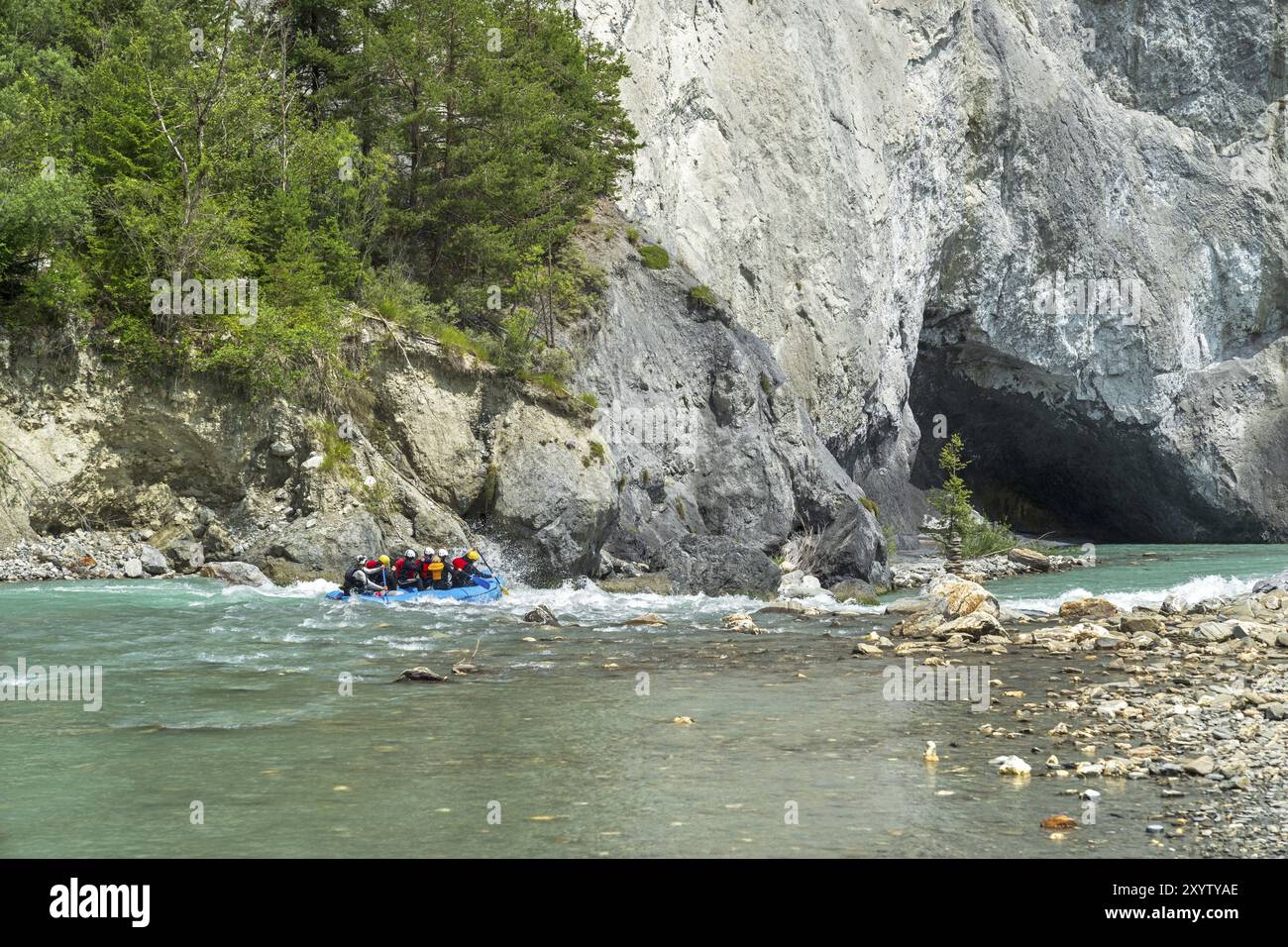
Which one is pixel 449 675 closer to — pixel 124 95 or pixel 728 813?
pixel 728 813

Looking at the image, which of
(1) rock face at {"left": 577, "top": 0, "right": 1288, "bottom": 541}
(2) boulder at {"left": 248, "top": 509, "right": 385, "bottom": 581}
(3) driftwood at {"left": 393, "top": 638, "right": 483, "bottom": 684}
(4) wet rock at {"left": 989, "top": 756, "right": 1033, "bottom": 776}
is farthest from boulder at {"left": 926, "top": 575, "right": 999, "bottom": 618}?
(1) rock face at {"left": 577, "top": 0, "right": 1288, "bottom": 541}

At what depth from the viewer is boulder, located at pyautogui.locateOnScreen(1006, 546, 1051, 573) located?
44.4 m

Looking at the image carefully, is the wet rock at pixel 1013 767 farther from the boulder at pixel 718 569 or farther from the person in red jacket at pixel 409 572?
the boulder at pixel 718 569

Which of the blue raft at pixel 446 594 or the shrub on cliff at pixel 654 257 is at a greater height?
the shrub on cliff at pixel 654 257

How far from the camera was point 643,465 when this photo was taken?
119ft

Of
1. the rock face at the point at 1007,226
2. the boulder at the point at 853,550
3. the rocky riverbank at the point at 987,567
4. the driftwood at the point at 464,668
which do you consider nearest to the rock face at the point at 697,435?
the boulder at the point at 853,550

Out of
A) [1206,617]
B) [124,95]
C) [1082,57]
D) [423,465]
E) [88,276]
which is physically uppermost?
[1082,57]

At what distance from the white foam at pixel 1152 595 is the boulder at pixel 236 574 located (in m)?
17.2

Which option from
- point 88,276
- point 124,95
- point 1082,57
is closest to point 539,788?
point 88,276

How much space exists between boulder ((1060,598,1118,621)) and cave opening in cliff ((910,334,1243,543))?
36.5 m

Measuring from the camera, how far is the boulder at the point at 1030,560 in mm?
44438

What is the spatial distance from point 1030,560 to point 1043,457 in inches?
896

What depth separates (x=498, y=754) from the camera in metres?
11.2

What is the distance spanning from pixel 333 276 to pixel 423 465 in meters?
6.33
